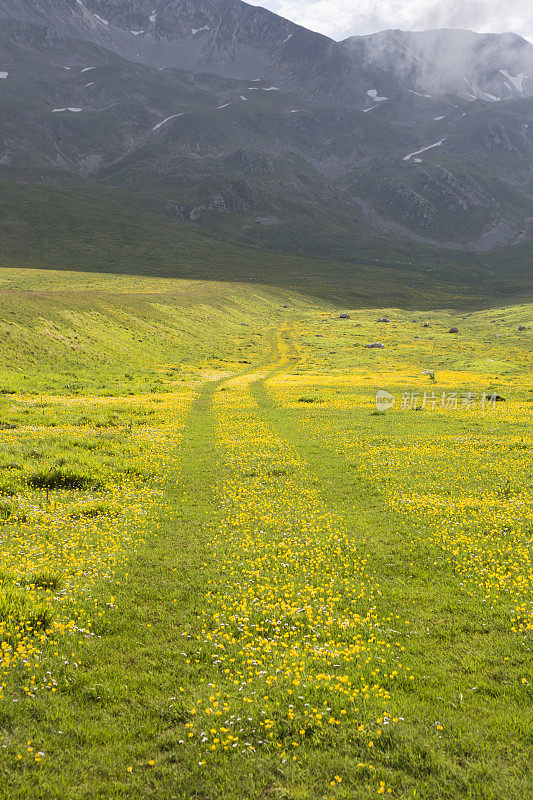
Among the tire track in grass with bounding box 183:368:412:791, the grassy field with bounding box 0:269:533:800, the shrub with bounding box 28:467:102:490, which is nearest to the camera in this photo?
the grassy field with bounding box 0:269:533:800

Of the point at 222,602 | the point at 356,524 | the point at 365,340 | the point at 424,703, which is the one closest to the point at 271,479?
the point at 356,524

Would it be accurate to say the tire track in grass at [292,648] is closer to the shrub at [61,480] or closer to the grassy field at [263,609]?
the grassy field at [263,609]

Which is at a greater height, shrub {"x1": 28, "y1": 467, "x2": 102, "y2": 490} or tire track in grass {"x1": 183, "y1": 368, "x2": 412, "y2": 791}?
shrub {"x1": 28, "y1": 467, "x2": 102, "y2": 490}

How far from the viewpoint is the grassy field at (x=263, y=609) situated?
7648mm

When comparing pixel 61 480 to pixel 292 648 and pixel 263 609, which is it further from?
pixel 292 648

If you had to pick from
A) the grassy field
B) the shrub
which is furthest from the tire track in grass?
the shrub

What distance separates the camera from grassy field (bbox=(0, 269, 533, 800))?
7.65 m

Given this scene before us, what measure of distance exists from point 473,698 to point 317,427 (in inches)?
1115

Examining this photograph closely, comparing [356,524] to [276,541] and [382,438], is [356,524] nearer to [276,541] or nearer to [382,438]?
[276,541]

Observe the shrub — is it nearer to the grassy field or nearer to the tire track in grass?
the grassy field

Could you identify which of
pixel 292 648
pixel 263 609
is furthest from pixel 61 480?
pixel 292 648

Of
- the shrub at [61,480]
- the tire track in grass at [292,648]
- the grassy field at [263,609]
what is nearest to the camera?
the grassy field at [263,609]

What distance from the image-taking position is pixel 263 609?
12.3 meters

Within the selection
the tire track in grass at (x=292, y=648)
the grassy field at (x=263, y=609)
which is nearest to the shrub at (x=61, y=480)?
the grassy field at (x=263, y=609)
